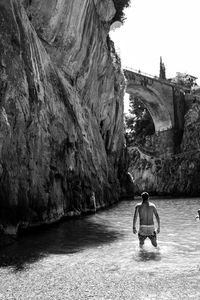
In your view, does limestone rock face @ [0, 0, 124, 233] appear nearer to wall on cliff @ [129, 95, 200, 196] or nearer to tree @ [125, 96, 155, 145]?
wall on cliff @ [129, 95, 200, 196]

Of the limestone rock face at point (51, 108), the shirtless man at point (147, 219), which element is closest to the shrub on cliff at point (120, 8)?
the limestone rock face at point (51, 108)

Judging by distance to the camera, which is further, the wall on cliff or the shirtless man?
A: the wall on cliff

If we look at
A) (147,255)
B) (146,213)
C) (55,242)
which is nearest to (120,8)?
(55,242)

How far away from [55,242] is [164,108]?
49.5m

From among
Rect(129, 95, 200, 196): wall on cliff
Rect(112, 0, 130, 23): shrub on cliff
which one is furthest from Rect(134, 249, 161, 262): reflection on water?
Rect(129, 95, 200, 196): wall on cliff

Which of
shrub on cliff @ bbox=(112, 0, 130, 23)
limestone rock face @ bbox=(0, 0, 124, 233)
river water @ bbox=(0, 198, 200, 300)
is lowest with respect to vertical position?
river water @ bbox=(0, 198, 200, 300)

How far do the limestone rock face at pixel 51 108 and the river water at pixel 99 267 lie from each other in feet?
6.89

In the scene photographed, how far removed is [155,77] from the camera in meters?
58.7

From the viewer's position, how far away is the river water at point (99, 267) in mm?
5969

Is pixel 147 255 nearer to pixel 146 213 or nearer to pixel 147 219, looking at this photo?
pixel 147 219

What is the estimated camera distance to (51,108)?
57.4 ft

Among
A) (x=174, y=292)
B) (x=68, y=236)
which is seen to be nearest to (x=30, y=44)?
(x=68, y=236)

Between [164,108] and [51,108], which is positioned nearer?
[51,108]

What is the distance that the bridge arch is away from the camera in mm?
56625
